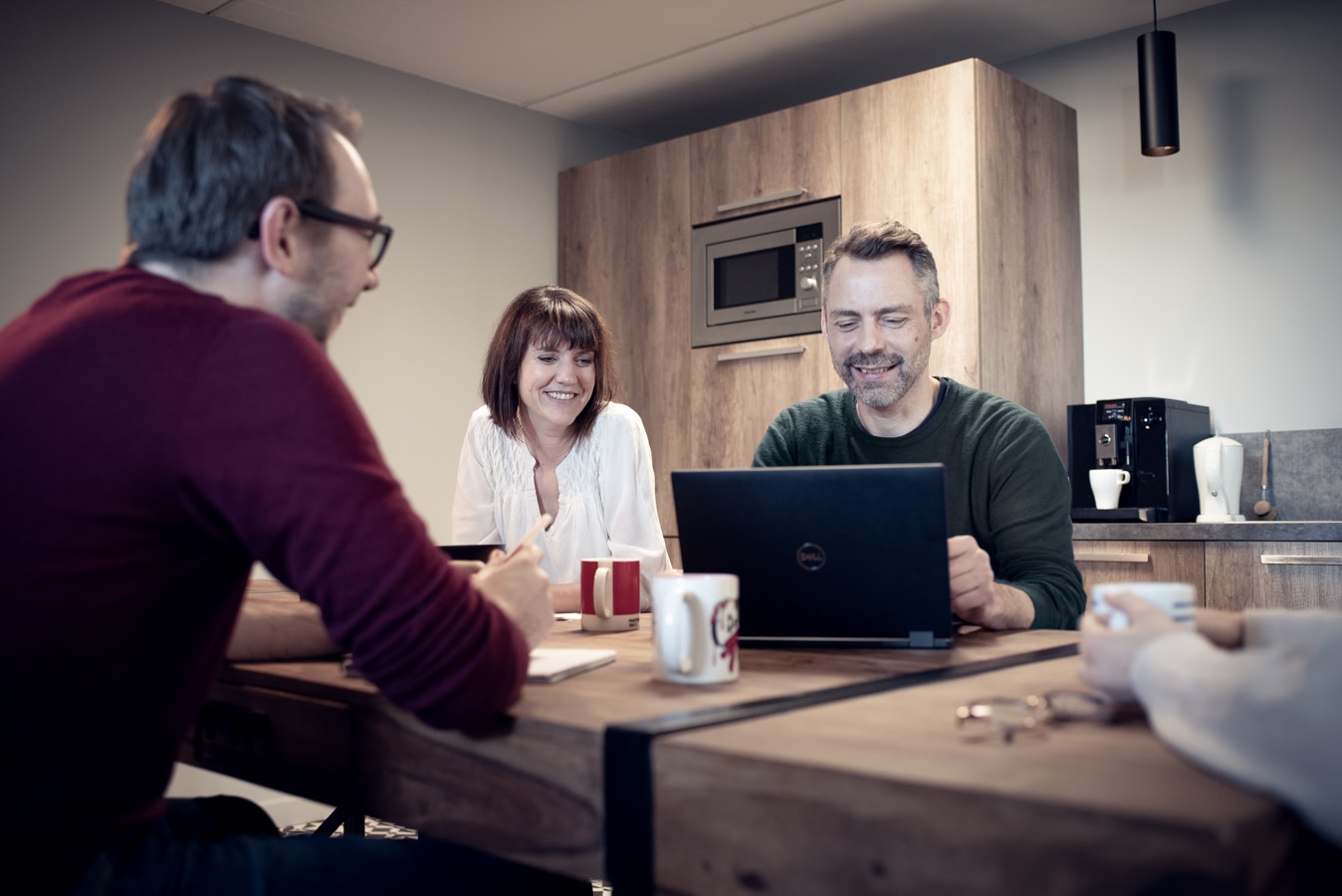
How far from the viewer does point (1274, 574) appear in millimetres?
2678

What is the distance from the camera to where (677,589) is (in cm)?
104

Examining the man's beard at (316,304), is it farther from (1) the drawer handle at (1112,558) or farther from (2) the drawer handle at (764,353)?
(2) the drawer handle at (764,353)

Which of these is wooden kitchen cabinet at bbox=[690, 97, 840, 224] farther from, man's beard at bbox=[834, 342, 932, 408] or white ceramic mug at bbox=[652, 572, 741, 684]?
white ceramic mug at bbox=[652, 572, 741, 684]

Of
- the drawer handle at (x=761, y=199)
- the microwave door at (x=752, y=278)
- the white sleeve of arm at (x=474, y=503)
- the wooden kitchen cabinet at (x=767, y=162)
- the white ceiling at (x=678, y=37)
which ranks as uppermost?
the white ceiling at (x=678, y=37)

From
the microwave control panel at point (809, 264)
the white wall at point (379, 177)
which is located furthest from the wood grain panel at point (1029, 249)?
the white wall at point (379, 177)

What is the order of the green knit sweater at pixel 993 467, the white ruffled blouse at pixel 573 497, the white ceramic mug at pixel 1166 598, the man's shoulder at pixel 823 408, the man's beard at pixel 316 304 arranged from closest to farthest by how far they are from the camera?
the white ceramic mug at pixel 1166 598, the man's beard at pixel 316 304, the green knit sweater at pixel 993 467, the man's shoulder at pixel 823 408, the white ruffled blouse at pixel 573 497

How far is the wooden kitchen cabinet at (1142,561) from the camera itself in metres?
2.81

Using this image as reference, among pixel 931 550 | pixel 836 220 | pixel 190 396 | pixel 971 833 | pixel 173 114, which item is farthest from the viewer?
pixel 836 220

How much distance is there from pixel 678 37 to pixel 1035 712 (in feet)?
10.2

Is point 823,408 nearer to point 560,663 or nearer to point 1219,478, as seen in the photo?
point 560,663

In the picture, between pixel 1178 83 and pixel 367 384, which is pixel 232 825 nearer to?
pixel 367 384

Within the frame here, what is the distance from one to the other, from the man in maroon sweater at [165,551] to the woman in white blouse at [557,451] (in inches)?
60.5

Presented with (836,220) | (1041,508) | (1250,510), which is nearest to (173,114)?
(1041,508)

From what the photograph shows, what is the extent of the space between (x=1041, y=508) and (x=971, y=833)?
50.8 inches
